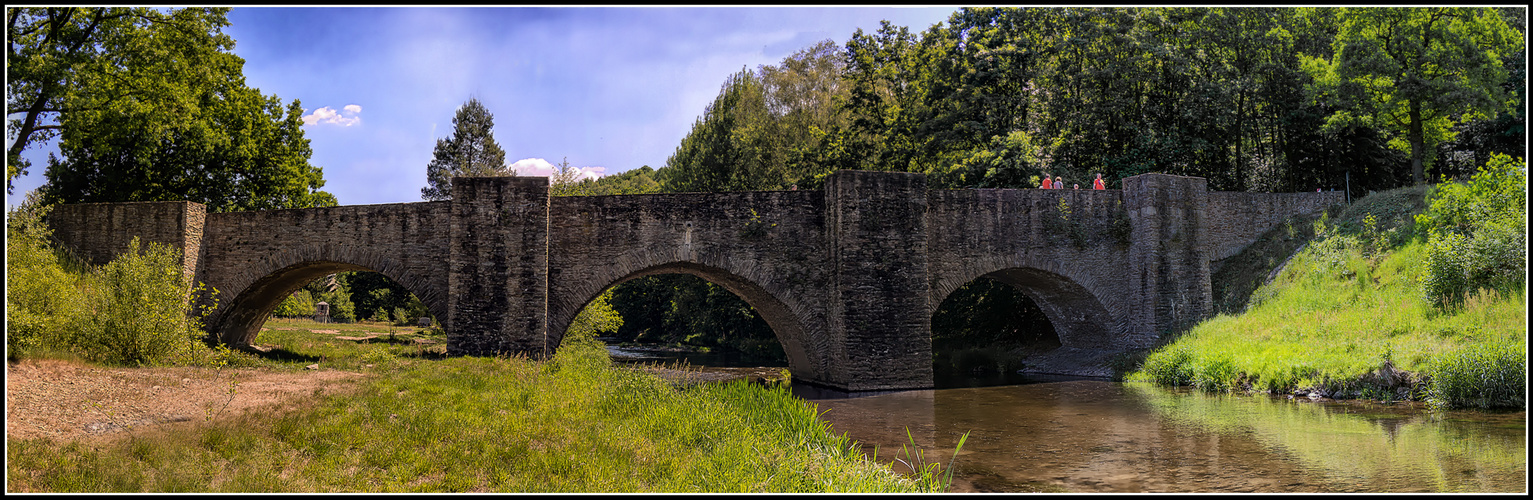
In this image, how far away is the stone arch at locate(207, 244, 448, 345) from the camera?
16.8 meters

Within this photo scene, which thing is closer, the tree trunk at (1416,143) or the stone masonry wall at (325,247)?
the stone masonry wall at (325,247)

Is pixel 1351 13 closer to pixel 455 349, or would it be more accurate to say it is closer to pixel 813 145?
pixel 813 145

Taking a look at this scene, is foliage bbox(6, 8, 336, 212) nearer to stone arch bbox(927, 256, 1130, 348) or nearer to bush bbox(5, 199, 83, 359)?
bush bbox(5, 199, 83, 359)

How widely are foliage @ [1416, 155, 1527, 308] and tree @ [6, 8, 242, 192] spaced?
25.5 meters

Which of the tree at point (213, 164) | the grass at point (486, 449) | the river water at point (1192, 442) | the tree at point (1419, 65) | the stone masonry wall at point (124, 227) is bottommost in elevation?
the river water at point (1192, 442)

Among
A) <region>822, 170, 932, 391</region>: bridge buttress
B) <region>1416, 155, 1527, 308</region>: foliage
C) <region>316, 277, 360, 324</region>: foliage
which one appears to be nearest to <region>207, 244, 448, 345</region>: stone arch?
<region>822, 170, 932, 391</region>: bridge buttress

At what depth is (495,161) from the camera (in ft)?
164

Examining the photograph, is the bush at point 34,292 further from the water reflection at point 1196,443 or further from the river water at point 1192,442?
the water reflection at point 1196,443

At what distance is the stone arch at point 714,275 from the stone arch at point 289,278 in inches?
101

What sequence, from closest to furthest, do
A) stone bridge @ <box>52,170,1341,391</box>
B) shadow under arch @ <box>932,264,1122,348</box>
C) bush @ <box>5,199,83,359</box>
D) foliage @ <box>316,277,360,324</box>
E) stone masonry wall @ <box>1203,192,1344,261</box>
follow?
bush @ <box>5,199,83,359</box>
stone bridge @ <box>52,170,1341,391</box>
shadow under arch @ <box>932,264,1122,348</box>
stone masonry wall @ <box>1203,192,1344,261</box>
foliage @ <box>316,277,360,324</box>

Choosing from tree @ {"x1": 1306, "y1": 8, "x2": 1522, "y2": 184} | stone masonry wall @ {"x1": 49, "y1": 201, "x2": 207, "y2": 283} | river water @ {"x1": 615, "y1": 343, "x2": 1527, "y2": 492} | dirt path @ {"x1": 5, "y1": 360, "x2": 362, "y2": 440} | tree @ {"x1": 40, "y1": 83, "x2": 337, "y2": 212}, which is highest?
tree @ {"x1": 1306, "y1": 8, "x2": 1522, "y2": 184}

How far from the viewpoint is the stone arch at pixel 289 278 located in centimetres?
1678

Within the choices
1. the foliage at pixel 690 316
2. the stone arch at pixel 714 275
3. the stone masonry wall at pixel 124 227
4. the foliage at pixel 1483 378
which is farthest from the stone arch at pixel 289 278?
the foliage at pixel 1483 378

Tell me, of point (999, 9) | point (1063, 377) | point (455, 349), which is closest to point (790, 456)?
point (455, 349)
